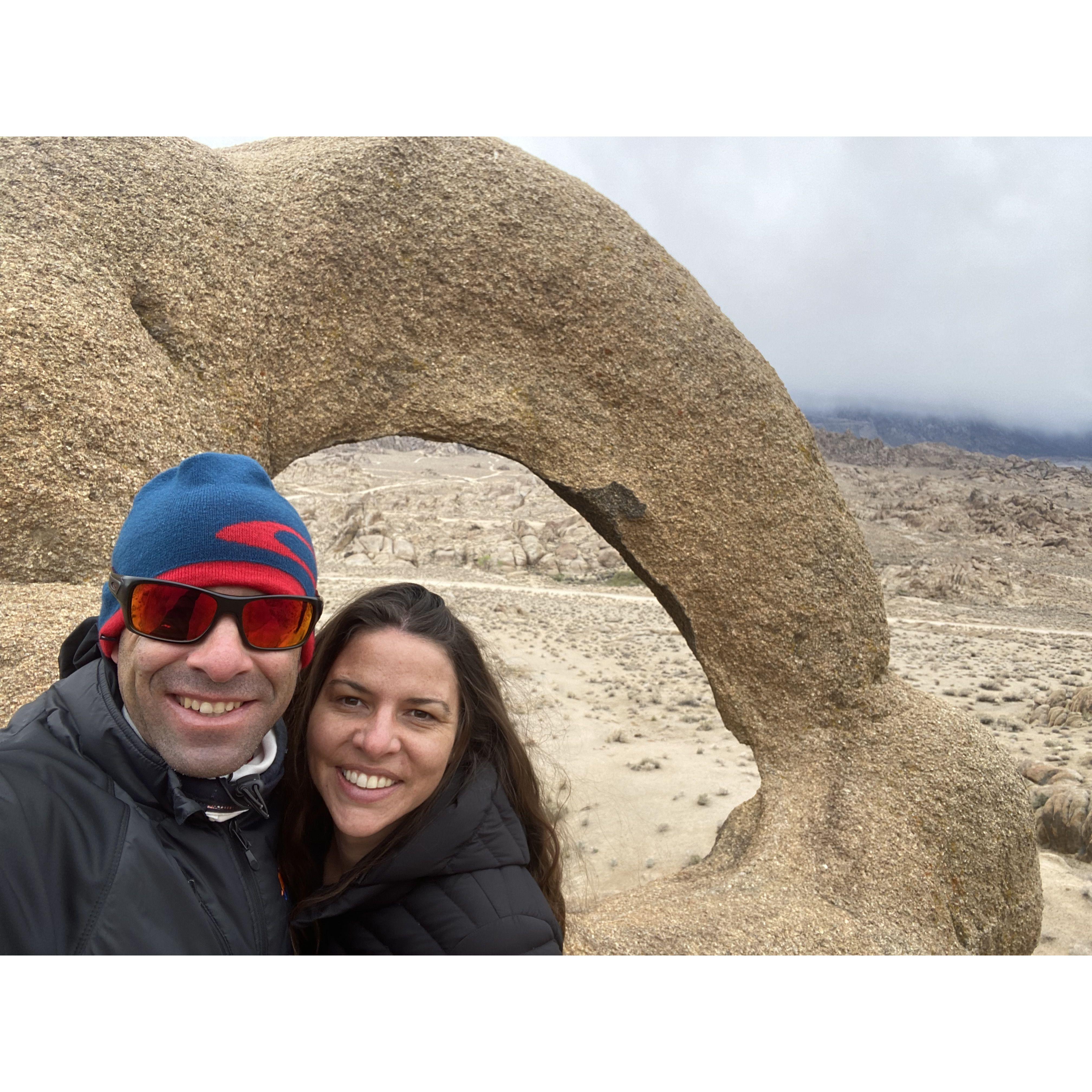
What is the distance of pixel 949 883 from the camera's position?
13.7 feet

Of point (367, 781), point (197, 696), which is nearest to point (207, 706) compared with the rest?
point (197, 696)

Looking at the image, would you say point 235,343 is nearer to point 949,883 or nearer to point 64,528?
point 64,528

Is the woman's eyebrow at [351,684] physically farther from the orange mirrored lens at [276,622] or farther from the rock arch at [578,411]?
the rock arch at [578,411]

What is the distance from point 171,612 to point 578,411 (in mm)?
3074

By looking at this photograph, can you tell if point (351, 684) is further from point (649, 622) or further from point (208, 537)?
point (649, 622)

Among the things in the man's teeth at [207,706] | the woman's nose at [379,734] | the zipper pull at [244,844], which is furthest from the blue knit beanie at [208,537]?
the zipper pull at [244,844]

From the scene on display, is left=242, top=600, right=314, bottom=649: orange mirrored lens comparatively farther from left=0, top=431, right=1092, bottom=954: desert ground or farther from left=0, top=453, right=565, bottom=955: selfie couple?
left=0, top=431, right=1092, bottom=954: desert ground

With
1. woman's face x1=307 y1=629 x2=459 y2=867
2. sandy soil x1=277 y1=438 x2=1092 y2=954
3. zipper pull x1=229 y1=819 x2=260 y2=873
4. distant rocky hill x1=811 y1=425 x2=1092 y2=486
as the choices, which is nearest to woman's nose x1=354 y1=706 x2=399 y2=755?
woman's face x1=307 y1=629 x2=459 y2=867

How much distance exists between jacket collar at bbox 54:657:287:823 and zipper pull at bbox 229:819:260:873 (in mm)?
75

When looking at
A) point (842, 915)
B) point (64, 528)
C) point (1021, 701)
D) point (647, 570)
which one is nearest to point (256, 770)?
point (64, 528)

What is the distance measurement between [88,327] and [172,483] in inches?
81.6

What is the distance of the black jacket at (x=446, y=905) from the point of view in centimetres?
159

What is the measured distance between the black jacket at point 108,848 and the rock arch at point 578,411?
1.90m

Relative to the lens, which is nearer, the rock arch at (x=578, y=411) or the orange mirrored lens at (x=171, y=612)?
the orange mirrored lens at (x=171, y=612)
